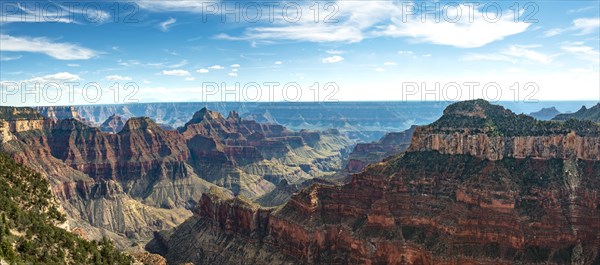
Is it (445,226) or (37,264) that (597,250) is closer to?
(445,226)

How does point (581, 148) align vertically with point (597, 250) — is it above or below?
above

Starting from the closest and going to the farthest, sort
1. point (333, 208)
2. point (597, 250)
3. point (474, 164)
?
point (597, 250)
point (474, 164)
point (333, 208)

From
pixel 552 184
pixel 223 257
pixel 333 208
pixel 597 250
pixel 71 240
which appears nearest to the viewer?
pixel 71 240

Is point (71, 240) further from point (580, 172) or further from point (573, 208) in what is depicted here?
point (580, 172)

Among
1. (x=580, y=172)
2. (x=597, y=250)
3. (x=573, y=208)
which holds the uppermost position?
(x=580, y=172)

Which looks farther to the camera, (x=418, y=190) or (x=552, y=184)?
(x=418, y=190)

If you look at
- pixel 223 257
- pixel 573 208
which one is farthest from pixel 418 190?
pixel 223 257

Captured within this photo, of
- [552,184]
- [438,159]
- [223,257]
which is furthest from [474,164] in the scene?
[223,257]
